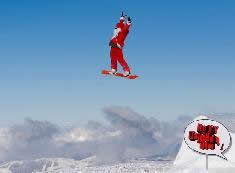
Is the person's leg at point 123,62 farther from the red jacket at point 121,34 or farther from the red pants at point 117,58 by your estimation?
the red jacket at point 121,34

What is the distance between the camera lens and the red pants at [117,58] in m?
47.2

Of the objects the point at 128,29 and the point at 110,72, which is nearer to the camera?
the point at 128,29

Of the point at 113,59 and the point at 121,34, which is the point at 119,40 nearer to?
the point at 121,34

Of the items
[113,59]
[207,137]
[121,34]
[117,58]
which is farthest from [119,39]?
[207,137]

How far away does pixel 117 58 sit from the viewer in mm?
A: 47656

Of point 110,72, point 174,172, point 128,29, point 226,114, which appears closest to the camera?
point 128,29

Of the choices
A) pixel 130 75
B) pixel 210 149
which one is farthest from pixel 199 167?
pixel 130 75

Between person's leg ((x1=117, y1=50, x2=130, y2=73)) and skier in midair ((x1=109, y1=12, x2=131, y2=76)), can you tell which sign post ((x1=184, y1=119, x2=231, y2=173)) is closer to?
person's leg ((x1=117, y1=50, x2=130, y2=73))

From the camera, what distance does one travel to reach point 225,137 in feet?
166

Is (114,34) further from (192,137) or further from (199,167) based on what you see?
(199,167)

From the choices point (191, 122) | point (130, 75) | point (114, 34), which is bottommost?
point (191, 122)

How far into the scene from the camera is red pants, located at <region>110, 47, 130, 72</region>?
47.2 meters

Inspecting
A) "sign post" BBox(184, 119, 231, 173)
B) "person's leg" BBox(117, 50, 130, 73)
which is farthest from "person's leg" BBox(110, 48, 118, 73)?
"sign post" BBox(184, 119, 231, 173)

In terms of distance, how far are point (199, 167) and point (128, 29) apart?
21321 mm
